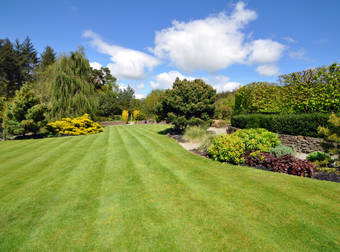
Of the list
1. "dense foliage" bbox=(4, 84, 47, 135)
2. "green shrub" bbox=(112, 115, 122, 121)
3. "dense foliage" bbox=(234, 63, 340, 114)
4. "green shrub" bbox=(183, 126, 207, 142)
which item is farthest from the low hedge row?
"green shrub" bbox=(112, 115, 122, 121)

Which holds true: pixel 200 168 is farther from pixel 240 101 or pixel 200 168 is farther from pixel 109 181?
pixel 240 101

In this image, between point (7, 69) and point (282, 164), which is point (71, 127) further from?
point (7, 69)

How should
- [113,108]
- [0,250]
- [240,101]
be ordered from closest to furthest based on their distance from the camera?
[0,250] → [240,101] → [113,108]

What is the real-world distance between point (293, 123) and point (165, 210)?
10.3m

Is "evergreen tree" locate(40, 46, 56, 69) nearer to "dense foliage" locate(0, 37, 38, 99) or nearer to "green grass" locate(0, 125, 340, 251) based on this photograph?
"dense foliage" locate(0, 37, 38, 99)

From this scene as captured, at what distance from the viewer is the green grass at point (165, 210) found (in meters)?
2.97

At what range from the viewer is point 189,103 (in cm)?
1515

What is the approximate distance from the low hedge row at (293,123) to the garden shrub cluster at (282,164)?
435 centimetres

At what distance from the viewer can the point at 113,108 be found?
41875 millimetres

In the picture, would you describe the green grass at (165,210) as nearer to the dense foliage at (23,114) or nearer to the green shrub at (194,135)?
the green shrub at (194,135)

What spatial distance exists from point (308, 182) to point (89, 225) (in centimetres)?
624

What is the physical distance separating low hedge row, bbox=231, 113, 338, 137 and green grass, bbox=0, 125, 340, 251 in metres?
5.58

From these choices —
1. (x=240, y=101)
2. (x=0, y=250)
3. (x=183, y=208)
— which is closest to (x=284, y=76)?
(x=240, y=101)

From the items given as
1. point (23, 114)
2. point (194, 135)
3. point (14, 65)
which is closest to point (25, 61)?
point (14, 65)
